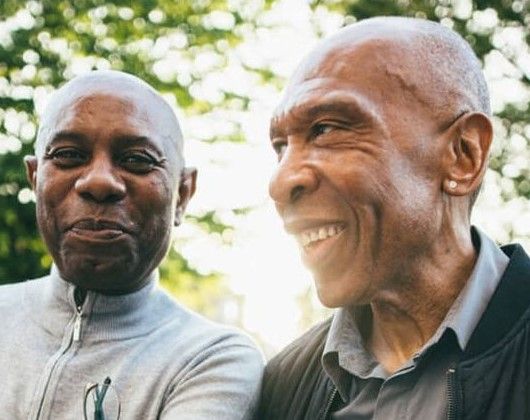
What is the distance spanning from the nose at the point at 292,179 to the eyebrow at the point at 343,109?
12 cm

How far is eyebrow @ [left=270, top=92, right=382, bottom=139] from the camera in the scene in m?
3.18

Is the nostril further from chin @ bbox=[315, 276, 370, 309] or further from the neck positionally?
the neck

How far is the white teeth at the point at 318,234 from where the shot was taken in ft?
10.4

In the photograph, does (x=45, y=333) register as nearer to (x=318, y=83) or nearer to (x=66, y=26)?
(x=318, y=83)

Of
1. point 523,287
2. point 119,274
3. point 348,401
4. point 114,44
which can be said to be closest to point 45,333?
point 119,274

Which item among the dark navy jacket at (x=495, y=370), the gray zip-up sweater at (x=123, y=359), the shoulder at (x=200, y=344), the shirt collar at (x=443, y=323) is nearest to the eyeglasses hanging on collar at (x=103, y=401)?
the gray zip-up sweater at (x=123, y=359)

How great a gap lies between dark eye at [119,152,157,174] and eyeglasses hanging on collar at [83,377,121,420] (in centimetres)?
71

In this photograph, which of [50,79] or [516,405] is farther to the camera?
[50,79]

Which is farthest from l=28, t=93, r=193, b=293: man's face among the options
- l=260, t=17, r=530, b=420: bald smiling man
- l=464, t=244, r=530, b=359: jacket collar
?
l=464, t=244, r=530, b=359: jacket collar

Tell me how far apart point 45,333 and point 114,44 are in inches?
253

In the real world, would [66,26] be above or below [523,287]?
below

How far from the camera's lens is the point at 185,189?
3.88 meters

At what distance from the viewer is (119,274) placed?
3.54 m

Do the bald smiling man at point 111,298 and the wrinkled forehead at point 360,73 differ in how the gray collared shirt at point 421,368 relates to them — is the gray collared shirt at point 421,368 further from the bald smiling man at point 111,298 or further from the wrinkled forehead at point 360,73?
the wrinkled forehead at point 360,73
